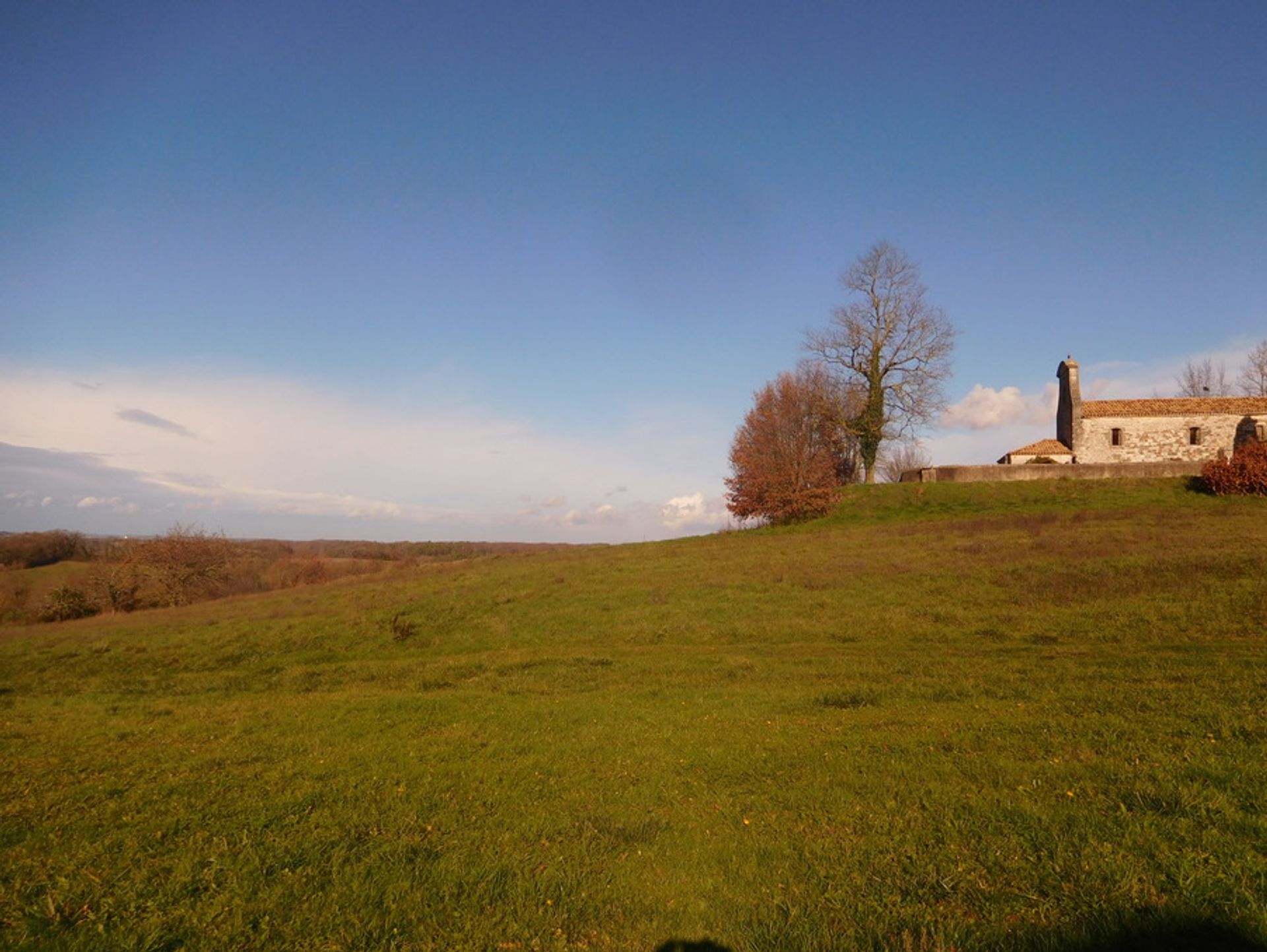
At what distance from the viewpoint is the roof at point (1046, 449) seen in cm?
5603

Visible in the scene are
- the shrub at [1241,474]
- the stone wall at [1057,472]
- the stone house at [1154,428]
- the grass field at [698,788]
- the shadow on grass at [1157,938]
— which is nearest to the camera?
the shadow on grass at [1157,938]

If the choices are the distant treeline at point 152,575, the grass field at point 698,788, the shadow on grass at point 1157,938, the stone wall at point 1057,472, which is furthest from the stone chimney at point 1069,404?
the shadow on grass at point 1157,938

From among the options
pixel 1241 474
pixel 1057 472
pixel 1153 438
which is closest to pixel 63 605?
pixel 1057 472

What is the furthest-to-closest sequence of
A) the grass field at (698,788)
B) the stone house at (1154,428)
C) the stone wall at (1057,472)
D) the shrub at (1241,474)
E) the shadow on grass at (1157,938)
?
the stone house at (1154,428), the stone wall at (1057,472), the shrub at (1241,474), the grass field at (698,788), the shadow on grass at (1157,938)

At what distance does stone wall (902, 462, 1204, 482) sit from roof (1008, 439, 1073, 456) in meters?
8.33

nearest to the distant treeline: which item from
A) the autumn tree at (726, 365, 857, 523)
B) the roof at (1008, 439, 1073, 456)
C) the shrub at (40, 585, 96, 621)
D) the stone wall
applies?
the shrub at (40, 585, 96, 621)

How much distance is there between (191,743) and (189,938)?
24.0 feet

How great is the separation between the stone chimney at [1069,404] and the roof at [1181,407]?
0.64 meters

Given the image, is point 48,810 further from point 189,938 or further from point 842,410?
point 842,410

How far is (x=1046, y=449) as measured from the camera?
56.7 meters

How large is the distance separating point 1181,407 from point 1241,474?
1736 cm

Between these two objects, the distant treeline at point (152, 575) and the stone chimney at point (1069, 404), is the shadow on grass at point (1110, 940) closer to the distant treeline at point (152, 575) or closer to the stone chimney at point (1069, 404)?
the distant treeline at point (152, 575)

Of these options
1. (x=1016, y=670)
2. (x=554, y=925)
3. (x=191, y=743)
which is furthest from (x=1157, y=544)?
(x=191, y=743)

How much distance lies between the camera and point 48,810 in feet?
26.8
